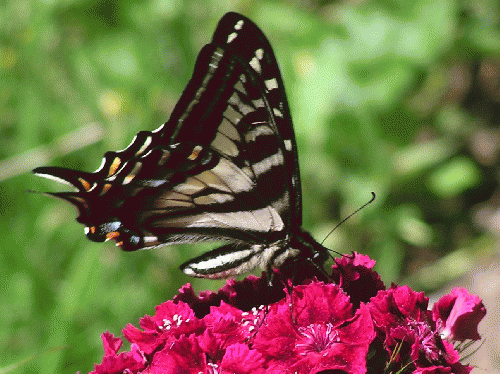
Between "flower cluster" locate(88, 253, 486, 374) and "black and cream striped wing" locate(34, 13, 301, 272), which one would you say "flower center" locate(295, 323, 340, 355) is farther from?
"black and cream striped wing" locate(34, 13, 301, 272)

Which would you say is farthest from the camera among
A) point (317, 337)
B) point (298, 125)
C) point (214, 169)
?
point (298, 125)

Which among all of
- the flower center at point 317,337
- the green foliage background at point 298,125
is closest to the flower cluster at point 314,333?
the flower center at point 317,337

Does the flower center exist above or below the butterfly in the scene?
below

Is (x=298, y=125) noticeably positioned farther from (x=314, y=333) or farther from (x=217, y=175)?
(x=314, y=333)

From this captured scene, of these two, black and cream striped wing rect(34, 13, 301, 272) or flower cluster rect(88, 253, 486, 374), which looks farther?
black and cream striped wing rect(34, 13, 301, 272)

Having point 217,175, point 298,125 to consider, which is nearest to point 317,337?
point 217,175

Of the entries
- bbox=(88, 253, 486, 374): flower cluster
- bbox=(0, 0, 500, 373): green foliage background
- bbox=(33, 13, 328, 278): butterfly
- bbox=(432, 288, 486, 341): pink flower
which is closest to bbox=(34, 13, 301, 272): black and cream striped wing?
bbox=(33, 13, 328, 278): butterfly

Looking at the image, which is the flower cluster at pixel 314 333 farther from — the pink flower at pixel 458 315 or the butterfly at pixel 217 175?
the butterfly at pixel 217 175
